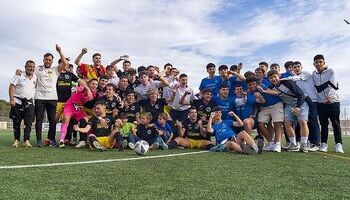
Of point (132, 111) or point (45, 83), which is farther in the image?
point (132, 111)

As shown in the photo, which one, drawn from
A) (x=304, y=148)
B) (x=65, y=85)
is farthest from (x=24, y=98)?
(x=304, y=148)

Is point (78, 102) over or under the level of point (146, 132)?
over

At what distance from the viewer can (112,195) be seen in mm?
3053

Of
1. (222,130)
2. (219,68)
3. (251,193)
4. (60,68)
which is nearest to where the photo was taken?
(251,193)

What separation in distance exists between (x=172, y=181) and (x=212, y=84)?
18.8 ft

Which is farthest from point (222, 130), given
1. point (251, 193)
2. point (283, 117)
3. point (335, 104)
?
point (251, 193)

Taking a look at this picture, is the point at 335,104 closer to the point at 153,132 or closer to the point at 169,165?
the point at 153,132

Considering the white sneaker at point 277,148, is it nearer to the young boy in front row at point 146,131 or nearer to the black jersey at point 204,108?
the black jersey at point 204,108

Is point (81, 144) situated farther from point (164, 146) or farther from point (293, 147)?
point (293, 147)

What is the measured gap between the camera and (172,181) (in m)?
3.76

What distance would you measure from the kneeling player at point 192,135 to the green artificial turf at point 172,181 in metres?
3.26

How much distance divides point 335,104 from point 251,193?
18.8 feet

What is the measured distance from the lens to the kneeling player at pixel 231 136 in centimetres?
707

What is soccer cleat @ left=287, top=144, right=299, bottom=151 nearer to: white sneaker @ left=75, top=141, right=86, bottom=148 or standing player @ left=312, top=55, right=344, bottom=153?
standing player @ left=312, top=55, right=344, bottom=153
